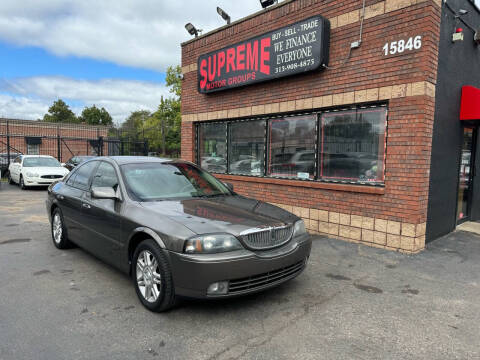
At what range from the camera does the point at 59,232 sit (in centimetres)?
551

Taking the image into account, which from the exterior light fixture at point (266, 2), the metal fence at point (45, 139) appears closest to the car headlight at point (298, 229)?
the exterior light fixture at point (266, 2)

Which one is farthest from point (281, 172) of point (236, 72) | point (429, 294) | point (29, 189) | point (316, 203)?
point (29, 189)

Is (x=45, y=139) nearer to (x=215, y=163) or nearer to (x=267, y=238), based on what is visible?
(x=215, y=163)

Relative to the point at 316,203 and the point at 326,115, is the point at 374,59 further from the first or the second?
the point at 316,203

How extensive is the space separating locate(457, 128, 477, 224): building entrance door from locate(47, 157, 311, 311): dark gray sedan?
5.22m

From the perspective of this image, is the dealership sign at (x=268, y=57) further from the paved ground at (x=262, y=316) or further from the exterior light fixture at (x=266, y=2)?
the paved ground at (x=262, y=316)

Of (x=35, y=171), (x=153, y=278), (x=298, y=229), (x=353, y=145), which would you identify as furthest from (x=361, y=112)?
(x=35, y=171)

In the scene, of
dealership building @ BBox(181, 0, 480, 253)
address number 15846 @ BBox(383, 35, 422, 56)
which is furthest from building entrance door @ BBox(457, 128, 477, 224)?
address number 15846 @ BBox(383, 35, 422, 56)

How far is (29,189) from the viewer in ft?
48.5

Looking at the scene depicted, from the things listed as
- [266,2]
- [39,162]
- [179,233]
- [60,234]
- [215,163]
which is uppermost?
[266,2]

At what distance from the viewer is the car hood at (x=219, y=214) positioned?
327cm

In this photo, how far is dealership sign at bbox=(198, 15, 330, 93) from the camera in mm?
6578

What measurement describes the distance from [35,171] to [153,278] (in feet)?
43.9

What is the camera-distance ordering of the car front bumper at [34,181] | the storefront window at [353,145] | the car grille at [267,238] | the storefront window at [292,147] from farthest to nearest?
1. the car front bumper at [34,181]
2. the storefront window at [292,147]
3. the storefront window at [353,145]
4. the car grille at [267,238]
